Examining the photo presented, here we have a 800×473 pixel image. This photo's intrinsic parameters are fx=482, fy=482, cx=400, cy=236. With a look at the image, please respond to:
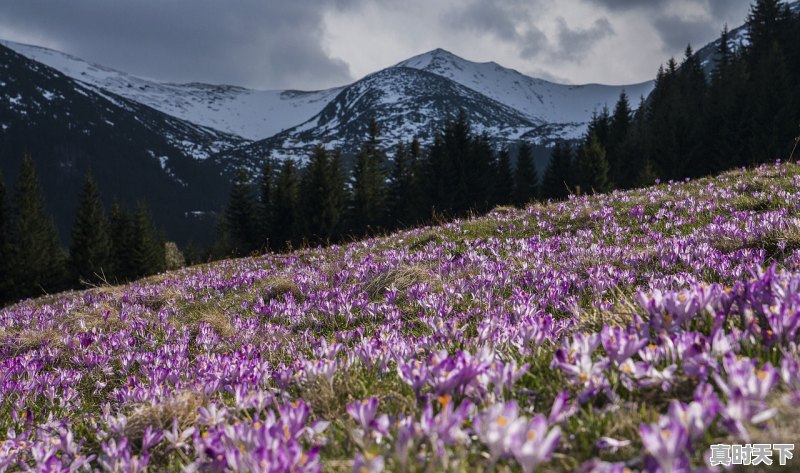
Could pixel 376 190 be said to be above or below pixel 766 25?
below

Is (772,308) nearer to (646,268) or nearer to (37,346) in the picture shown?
(646,268)

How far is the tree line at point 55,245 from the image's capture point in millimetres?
69125

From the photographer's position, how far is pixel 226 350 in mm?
5328

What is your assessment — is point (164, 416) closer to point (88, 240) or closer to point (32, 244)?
point (32, 244)

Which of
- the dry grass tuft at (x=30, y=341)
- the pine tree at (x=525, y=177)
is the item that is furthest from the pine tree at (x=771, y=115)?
the dry grass tuft at (x=30, y=341)

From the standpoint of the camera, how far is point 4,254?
223 feet

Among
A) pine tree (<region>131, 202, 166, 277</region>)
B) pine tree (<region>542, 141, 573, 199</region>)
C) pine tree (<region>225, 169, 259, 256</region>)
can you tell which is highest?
pine tree (<region>542, 141, 573, 199</region>)

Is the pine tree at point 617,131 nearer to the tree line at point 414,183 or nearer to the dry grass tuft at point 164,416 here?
the tree line at point 414,183

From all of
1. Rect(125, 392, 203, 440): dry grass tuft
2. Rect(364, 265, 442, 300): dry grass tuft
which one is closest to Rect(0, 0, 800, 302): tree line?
Rect(364, 265, 442, 300): dry grass tuft

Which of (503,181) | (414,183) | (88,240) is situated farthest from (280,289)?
(88,240)

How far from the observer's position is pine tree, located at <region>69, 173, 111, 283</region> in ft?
252

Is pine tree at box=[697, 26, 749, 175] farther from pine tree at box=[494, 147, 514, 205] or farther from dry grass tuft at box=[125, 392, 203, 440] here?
Answer: dry grass tuft at box=[125, 392, 203, 440]

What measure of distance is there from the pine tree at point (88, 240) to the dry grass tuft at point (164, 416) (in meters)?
85.9

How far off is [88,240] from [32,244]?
7414 millimetres
